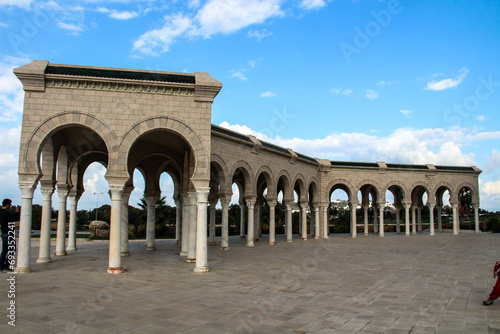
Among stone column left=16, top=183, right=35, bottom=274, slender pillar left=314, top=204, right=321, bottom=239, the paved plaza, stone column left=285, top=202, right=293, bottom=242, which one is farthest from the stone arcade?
slender pillar left=314, top=204, right=321, bottom=239

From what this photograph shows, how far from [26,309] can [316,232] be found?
2101 cm

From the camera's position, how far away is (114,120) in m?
9.74

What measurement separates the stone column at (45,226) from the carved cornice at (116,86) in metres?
3.78

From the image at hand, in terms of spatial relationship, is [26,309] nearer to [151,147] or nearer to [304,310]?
A: [304,310]

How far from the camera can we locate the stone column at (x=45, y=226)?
11.3 meters

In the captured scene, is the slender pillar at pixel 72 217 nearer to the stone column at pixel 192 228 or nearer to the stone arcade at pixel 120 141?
the stone arcade at pixel 120 141

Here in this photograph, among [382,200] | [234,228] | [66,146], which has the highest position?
[66,146]

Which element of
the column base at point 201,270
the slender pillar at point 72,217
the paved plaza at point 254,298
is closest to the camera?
the paved plaza at point 254,298

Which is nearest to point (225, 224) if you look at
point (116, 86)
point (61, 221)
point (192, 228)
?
point (192, 228)

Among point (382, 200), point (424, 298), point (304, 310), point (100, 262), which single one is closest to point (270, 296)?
point (304, 310)

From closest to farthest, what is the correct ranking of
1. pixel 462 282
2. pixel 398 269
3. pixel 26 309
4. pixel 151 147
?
1. pixel 26 309
2. pixel 462 282
3. pixel 398 269
4. pixel 151 147

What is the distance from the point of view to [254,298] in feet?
22.6

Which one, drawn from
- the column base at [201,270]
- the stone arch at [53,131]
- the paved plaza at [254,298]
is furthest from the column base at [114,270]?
the stone arch at [53,131]

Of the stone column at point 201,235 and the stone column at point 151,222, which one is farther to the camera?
the stone column at point 151,222
